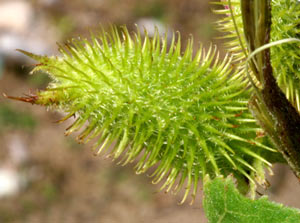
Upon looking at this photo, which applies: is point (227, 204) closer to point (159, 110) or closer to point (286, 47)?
point (159, 110)

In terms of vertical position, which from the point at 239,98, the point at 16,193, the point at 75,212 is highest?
the point at 239,98

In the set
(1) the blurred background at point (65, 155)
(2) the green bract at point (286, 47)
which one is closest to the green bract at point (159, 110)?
(2) the green bract at point (286, 47)

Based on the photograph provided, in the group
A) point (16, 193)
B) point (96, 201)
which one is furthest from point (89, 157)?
point (16, 193)

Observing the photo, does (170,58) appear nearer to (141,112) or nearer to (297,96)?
(141,112)

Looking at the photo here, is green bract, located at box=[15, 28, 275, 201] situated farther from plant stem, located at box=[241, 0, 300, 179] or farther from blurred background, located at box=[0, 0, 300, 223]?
blurred background, located at box=[0, 0, 300, 223]

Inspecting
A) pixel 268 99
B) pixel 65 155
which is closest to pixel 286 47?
pixel 268 99

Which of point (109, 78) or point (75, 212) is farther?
point (75, 212)
